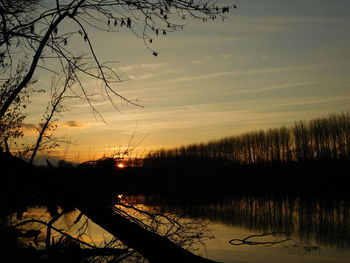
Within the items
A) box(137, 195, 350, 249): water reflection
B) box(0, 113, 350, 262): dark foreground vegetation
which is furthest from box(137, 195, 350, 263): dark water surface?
box(0, 113, 350, 262): dark foreground vegetation

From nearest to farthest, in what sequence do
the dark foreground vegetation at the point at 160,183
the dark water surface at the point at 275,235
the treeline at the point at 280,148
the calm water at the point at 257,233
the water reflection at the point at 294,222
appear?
1. the dark foreground vegetation at the point at 160,183
2. the calm water at the point at 257,233
3. the dark water surface at the point at 275,235
4. the water reflection at the point at 294,222
5. the treeline at the point at 280,148

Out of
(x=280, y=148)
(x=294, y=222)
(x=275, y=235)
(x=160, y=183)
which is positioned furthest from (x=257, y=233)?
(x=280, y=148)

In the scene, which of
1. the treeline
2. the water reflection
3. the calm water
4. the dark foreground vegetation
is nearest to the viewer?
the dark foreground vegetation

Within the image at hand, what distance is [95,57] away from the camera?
18.3 ft

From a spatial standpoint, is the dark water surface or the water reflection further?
the water reflection

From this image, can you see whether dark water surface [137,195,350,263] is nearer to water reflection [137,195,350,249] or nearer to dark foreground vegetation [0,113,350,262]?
water reflection [137,195,350,249]

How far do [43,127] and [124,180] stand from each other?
6820 millimetres

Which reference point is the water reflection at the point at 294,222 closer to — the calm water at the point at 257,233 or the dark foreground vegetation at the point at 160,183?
the calm water at the point at 257,233

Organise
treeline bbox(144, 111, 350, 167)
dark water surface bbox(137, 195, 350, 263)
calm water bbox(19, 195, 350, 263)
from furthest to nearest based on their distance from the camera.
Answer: treeline bbox(144, 111, 350, 167), dark water surface bbox(137, 195, 350, 263), calm water bbox(19, 195, 350, 263)

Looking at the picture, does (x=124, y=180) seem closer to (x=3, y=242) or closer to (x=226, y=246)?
(x=3, y=242)

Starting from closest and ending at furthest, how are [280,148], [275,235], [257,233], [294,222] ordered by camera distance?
[275,235]
[257,233]
[294,222]
[280,148]

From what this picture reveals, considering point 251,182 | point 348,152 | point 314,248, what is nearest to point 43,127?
point 314,248

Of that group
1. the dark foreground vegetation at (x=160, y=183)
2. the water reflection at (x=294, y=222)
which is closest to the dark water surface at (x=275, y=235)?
the water reflection at (x=294, y=222)

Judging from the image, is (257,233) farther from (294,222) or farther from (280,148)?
(280,148)
